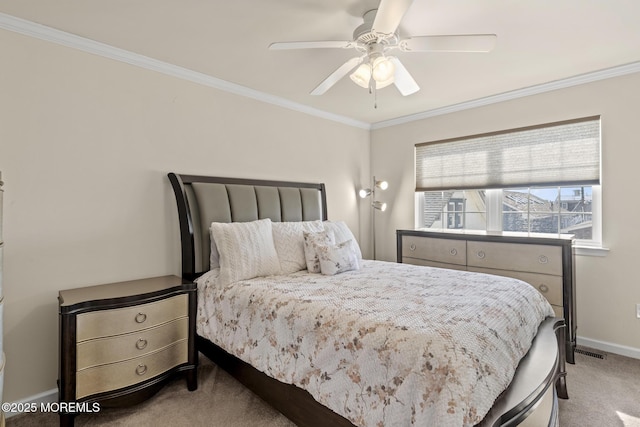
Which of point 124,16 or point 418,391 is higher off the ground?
point 124,16

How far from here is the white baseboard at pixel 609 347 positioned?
107 inches

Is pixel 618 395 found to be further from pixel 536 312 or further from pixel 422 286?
pixel 422 286

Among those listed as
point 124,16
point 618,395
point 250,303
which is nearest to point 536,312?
point 618,395

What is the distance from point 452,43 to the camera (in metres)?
1.78

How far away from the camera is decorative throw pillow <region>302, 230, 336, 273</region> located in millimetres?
2691

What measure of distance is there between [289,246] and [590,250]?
8.81 ft

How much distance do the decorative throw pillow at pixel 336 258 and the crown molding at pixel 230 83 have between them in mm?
1719

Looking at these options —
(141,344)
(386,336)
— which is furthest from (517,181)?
(141,344)

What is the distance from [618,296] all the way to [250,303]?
3104 millimetres

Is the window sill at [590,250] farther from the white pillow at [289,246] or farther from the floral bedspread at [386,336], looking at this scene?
the white pillow at [289,246]

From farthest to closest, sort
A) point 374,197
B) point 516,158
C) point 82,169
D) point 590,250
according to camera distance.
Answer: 1. point 374,197
2. point 516,158
3. point 590,250
4. point 82,169

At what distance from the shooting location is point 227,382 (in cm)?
240

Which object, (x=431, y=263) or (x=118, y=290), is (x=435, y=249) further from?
(x=118, y=290)

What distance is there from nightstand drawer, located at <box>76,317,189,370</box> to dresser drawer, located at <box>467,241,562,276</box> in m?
2.64
